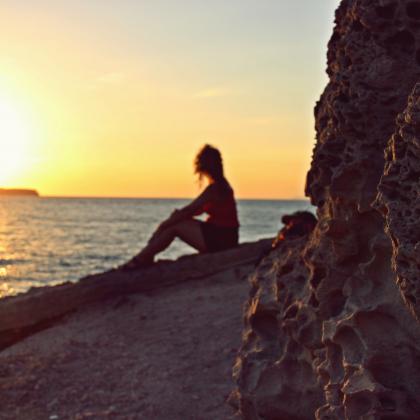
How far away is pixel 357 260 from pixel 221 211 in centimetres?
544

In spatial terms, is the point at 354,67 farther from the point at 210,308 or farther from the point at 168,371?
the point at 210,308

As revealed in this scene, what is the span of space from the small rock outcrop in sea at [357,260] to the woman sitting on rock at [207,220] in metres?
4.53

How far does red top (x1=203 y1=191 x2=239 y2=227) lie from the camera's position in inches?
350

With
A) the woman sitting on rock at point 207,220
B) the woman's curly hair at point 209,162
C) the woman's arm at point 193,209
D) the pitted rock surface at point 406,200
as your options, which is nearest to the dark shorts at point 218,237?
the woman sitting on rock at point 207,220

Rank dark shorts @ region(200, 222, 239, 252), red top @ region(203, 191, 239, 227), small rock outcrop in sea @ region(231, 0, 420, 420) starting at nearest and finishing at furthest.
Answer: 1. small rock outcrop in sea @ region(231, 0, 420, 420)
2. red top @ region(203, 191, 239, 227)
3. dark shorts @ region(200, 222, 239, 252)

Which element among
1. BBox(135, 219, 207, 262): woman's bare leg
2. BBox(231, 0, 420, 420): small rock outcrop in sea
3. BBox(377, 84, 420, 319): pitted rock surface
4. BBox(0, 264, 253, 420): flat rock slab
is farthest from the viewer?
BBox(135, 219, 207, 262): woman's bare leg

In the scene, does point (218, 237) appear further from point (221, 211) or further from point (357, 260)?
point (357, 260)

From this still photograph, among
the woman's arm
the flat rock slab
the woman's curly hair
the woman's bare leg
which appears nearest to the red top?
the woman's arm

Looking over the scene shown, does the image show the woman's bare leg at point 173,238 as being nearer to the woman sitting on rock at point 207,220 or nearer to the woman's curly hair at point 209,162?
the woman sitting on rock at point 207,220

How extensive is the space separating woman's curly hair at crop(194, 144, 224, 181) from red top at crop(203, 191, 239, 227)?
0.36 meters

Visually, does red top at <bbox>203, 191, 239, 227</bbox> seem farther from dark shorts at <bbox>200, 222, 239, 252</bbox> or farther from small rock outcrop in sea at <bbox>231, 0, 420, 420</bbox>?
small rock outcrop in sea at <bbox>231, 0, 420, 420</bbox>

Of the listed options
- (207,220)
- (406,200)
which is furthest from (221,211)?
(406,200)

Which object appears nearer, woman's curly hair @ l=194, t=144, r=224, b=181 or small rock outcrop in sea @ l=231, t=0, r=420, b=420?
small rock outcrop in sea @ l=231, t=0, r=420, b=420

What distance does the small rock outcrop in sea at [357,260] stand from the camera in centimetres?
270
